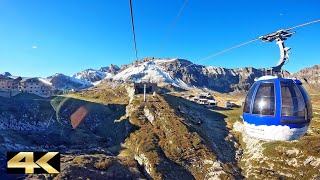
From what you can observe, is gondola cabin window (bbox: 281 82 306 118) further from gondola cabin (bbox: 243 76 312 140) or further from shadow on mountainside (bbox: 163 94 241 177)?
shadow on mountainside (bbox: 163 94 241 177)

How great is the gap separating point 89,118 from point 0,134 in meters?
29.9

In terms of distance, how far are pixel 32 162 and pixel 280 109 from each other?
16311 mm

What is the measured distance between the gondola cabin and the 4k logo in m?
15.3

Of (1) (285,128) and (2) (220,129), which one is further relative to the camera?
(2) (220,129)

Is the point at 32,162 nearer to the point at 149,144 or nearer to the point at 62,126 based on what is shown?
the point at 149,144

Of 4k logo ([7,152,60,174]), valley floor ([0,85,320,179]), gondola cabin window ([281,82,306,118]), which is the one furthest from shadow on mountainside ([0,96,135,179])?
4k logo ([7,152,60,174])

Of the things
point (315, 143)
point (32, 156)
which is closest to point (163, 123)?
point (315, 143)

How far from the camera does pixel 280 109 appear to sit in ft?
64.0

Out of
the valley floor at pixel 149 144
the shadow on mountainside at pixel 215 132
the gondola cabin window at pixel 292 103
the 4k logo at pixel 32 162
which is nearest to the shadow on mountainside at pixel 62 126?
the valley floor at pixel 149 144

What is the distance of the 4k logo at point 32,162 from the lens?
8295 millimetres

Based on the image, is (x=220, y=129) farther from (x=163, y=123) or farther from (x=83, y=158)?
(x=83, y=158)

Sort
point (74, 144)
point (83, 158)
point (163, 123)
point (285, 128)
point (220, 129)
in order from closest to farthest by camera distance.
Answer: point (285, 128) → point (83, 158) → point (74, 144) → point (163, 123) → point (220, 129)

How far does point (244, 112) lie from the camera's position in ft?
71.6

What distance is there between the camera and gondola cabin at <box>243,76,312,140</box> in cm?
1948
